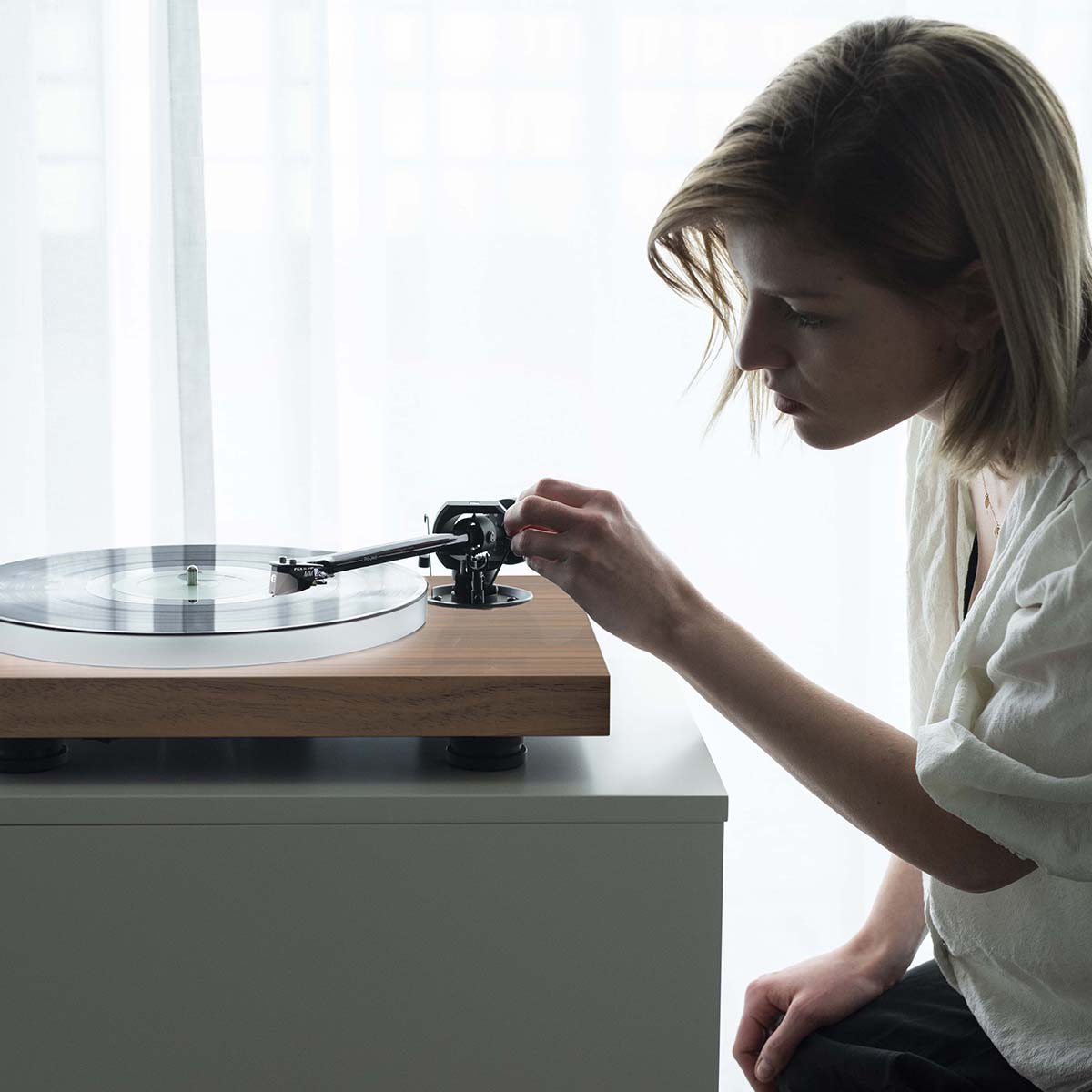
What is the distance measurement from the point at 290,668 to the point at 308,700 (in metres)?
0.03

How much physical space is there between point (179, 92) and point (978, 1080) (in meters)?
1.10

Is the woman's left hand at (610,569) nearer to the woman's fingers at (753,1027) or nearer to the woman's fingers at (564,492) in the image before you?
the woman's fingers at (564,492)

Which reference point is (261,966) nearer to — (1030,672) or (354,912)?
(354,912)

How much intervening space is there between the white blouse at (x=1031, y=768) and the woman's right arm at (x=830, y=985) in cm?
6

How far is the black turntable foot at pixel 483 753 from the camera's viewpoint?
625mm

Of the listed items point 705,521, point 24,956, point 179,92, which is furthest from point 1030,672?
point 179,92

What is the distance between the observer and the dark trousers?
693mm

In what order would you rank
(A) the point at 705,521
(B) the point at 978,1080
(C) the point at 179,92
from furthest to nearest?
(A) the point at 705,521 < (C) the point at 179,92 < (B) the point at 978,1080

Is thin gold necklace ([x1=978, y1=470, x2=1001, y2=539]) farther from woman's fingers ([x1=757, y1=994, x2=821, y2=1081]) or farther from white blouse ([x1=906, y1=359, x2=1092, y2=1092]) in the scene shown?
woman's fingers ([x1=757, y1=994, x2=821, y2=1081])

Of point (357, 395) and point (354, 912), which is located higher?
point (357, 395)

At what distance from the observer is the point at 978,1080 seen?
69cm

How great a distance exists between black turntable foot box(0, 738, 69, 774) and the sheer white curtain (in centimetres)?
66

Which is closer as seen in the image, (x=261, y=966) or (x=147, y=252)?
(x=261, y=966)

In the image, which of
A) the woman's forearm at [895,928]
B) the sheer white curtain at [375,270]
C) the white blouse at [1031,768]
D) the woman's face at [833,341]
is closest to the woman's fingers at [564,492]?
the woman's face at [833,341]
